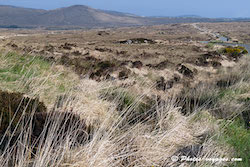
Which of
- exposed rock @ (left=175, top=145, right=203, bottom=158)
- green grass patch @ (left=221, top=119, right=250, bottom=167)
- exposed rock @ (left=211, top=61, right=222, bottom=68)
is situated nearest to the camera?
green grass patch @ (left=221, top=119, right=250, bottom=167)

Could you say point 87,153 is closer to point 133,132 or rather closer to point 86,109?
point 133,132

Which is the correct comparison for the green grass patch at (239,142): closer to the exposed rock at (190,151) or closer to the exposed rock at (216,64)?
the exposed rock at (190,151)

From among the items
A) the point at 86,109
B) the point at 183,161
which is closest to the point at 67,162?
the point at 183,161

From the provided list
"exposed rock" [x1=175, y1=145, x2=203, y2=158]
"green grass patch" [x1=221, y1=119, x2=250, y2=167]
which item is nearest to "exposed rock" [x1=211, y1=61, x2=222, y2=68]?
"green grass patch" [x1=221, y1=119, x2=250, y2=167]

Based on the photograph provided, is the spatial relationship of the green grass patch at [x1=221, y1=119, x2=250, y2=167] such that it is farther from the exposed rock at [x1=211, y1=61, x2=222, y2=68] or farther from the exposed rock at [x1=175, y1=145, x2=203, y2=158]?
the exposed rock at [x1=211, y1=61, x2=222, y2=68]

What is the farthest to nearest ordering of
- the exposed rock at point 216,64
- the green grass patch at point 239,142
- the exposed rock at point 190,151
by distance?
the exposed rock at point 216,64 < the exposed rock at point 190,151 < the green grass patch at point 239,142

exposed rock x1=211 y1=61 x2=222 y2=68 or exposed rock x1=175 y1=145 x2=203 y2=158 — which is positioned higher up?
exposed rock x1=175 y1=145 x2=203 y2=158

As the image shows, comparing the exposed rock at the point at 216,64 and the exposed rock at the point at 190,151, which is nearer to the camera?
the exposed rock at the point at 190,151

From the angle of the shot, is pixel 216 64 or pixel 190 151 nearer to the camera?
pixel 190 151

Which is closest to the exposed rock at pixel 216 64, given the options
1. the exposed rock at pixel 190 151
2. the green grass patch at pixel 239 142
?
the green grass patch at pixel 239 142

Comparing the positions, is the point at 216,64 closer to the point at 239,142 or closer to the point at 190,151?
the point at 239,142

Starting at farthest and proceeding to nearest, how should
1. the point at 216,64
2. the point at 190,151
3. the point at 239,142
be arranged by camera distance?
1. the point at 216,64
2. the point at 239,142
3. the point at 190,151

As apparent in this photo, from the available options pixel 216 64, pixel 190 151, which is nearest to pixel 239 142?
pixel 190 151

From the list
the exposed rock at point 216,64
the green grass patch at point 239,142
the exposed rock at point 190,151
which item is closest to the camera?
the green grass patch at point 239,142
